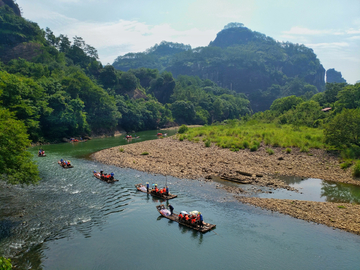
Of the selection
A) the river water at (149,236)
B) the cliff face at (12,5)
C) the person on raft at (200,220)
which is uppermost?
the cliff face at (12,5)

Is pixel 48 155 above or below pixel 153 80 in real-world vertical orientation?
below

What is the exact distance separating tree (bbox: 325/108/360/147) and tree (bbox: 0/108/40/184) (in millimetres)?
39845

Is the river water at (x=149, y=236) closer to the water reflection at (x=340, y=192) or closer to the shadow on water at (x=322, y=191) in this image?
the shadow on water at (x=322, y=191)

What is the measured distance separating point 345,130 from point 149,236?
33602mm

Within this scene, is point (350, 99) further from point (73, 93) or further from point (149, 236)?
point (73, 93)

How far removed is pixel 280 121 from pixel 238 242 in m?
57.8

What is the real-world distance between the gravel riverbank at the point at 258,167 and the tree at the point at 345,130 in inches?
101

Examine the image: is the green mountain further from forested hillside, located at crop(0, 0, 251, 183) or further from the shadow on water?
the shadow on water

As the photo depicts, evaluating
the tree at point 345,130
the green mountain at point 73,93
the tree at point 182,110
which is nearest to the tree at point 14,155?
the green mountain at point 73,93

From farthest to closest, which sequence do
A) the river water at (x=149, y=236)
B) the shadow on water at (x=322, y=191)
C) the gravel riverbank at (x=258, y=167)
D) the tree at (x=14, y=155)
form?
the shadow on water at (x=322, y=191)
the gravel riverbank at (x=258, y=167)
the tree at (x=14, y=155)
the river water at (x=149, y=236)

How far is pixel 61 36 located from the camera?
122 m

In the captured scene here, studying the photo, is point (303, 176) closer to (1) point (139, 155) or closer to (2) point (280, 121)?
(1) point (139, 155)

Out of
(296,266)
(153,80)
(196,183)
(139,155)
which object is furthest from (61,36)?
(296,266)

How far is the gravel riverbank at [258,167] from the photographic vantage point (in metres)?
22.2
